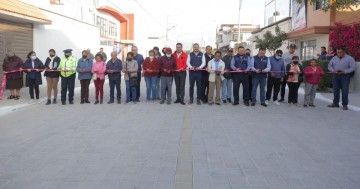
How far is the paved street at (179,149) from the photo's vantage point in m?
5.19

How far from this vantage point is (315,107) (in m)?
12.3

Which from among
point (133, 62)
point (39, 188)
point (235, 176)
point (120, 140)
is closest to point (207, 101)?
point (133, 62)

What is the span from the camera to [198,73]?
1270 centimetres

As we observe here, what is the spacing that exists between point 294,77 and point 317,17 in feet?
38.4

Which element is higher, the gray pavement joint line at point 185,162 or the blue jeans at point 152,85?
the blue jeans at point 152,85

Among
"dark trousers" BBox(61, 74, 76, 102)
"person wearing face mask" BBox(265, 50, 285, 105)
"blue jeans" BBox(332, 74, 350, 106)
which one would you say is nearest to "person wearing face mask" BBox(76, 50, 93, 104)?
"dark trousers" BBox(61, 74, 76, 102)

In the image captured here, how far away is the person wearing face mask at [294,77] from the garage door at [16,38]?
1057 cm

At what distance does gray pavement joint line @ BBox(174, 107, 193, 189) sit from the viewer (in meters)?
5.05

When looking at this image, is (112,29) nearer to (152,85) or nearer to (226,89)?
(152,85)

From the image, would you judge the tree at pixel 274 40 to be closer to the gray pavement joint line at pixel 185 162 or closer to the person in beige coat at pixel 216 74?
the person in beige coat at pixel 216 74

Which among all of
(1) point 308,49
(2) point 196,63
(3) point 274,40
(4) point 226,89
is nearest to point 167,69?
(2) point 196,63

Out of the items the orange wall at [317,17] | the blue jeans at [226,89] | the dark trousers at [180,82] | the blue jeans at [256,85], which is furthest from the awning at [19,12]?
the orange wall at [317,17]

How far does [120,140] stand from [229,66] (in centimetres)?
620

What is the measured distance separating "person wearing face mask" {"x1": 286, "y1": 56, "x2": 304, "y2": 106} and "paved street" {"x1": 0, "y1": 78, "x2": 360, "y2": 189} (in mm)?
1462
